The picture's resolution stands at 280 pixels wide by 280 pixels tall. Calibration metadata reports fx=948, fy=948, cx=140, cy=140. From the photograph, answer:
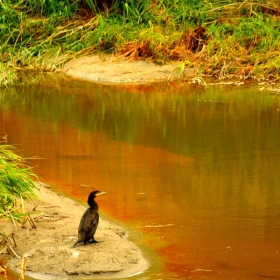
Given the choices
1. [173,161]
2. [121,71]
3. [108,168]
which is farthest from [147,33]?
[108,168]

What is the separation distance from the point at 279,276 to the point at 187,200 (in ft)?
5.68

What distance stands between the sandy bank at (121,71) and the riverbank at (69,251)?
688cm

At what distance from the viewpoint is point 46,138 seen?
9.63 meters

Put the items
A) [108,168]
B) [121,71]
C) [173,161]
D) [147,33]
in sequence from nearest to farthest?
1. [108,168]
2. [173,161]
3. [121,71]
4. [147,33]

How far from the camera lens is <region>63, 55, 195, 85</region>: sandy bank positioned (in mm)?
13391

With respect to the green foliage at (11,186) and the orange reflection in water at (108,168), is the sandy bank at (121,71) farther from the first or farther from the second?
the green foliage at (11,186)

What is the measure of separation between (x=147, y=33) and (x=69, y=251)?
867 cm

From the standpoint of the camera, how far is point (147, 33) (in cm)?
1412

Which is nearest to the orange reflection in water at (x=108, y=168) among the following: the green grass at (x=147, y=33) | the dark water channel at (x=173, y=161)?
the dark water channel at (x=173, y=161)

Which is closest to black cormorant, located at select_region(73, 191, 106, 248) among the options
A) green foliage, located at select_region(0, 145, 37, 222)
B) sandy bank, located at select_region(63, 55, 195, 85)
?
green foliage, located at select_region(0, 145, 37, 222)

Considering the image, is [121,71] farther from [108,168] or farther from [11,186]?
[11,186]

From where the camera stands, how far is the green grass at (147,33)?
13.5 metres

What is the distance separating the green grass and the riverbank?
23.0 feet

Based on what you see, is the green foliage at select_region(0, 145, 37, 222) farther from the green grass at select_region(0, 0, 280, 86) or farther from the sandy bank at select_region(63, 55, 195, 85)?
the green grass at select_region(0, 0, 280, 86)
